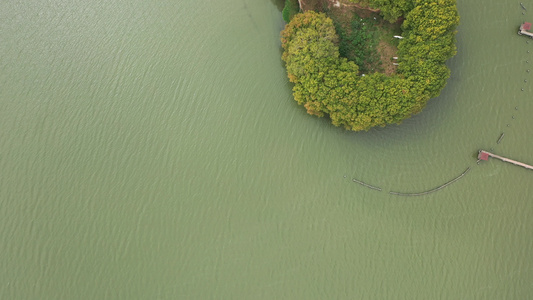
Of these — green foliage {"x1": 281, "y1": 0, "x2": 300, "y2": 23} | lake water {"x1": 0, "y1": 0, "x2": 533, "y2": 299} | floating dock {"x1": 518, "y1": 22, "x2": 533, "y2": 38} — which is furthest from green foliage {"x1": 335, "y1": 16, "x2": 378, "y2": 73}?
floating dock {"x1": 518, "y1": 22, "x2": 533, "y2": 38}

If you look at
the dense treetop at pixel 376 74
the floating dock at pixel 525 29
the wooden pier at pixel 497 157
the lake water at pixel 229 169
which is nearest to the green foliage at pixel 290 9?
the lake water at pixel 229 169

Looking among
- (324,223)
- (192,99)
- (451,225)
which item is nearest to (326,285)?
(324,223)

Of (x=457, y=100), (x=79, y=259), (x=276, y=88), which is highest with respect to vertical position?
(x=457, y=100)

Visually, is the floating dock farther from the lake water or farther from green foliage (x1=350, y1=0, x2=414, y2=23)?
green foliage (x1=350, y1=0, x2=414, y2=23)

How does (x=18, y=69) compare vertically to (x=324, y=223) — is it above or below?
above

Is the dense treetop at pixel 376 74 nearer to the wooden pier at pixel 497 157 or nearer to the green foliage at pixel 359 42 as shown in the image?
the green foliage at pixel 359 42

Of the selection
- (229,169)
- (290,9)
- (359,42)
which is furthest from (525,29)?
(229,169)

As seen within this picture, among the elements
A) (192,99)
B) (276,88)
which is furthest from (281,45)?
(192,99)

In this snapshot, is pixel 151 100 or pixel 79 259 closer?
pixel 79 259

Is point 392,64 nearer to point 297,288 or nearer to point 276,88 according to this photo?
point 276,88
